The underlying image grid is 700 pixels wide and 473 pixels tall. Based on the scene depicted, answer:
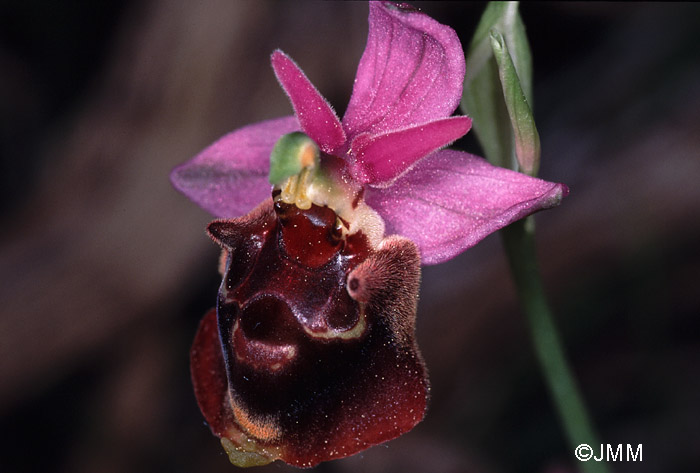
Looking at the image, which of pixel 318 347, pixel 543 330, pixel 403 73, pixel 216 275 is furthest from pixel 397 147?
pixel 216 275

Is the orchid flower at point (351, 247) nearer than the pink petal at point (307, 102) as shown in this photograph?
Yes

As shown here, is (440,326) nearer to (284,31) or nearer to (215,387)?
(284,31)

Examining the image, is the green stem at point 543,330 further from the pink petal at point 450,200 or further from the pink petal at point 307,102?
the pink petal at point 307,102

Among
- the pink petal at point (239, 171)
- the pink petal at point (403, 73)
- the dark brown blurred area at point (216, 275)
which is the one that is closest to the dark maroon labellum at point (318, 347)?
the pink petal at point (403, 73)

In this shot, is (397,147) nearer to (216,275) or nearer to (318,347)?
(318,347)

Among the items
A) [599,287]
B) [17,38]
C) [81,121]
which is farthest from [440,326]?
[17,38]

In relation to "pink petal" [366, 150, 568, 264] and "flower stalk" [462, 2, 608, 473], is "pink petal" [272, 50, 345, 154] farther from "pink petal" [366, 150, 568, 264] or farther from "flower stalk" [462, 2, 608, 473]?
"flower stalk" [462, 2, 608, 473]

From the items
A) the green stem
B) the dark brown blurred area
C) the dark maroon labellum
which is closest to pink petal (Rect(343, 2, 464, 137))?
the dark maroon labellum
